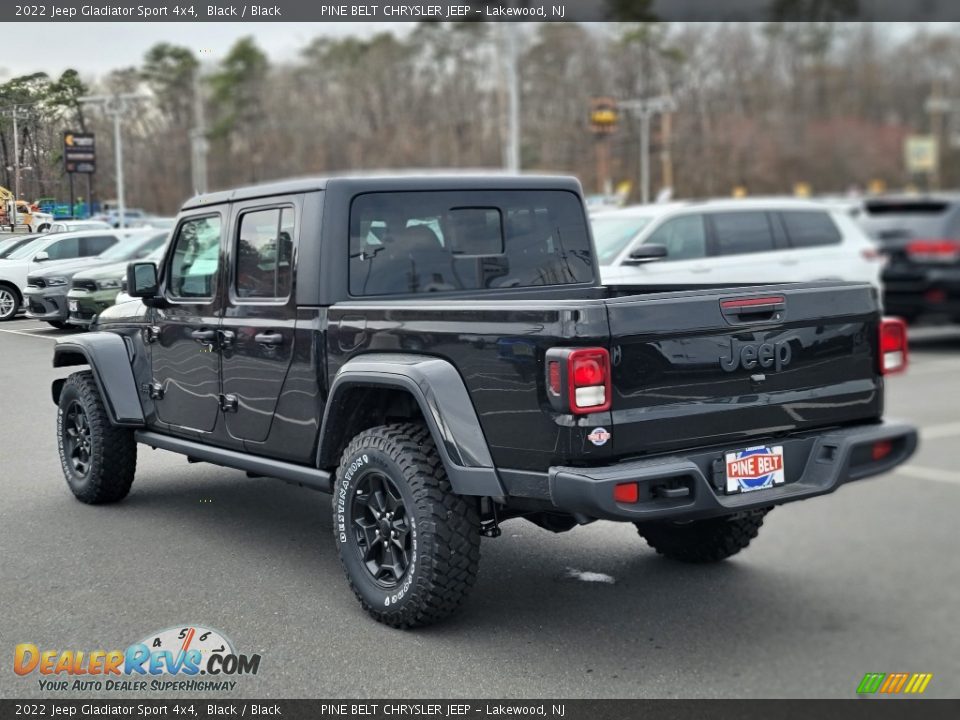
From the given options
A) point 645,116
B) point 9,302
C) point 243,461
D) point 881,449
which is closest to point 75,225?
point 9,302

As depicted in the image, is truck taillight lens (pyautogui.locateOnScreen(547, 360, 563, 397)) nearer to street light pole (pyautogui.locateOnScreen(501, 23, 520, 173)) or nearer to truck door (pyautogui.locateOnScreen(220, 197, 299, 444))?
truck door (pyautogui.locateOnScreen(220, 197, 299, 444))

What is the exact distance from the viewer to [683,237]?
1043 centimetres

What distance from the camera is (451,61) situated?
22203mm

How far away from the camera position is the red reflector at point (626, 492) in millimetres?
3473

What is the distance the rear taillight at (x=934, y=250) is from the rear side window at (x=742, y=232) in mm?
3059

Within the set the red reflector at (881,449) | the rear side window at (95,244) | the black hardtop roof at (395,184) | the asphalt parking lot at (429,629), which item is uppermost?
the black hardtop roof at (395,184)

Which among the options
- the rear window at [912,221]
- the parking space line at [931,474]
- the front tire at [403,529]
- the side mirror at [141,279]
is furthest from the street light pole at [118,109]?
the rear window at [912,221]

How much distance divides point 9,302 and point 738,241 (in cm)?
839

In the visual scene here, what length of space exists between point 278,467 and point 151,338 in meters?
1.17

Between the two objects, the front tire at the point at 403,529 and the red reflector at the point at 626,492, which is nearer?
the red reflector at the point at 626,492

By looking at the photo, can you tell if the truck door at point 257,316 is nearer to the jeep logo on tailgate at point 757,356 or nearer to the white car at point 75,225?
the white car at point 75,225

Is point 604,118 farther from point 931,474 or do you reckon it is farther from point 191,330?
point 191,330
